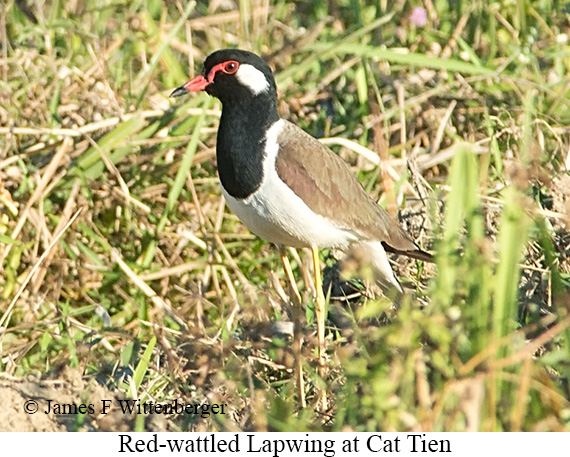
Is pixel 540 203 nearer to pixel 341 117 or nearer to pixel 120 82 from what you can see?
pixel 341 117

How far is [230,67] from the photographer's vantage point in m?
3.55

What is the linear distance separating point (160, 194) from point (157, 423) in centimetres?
208

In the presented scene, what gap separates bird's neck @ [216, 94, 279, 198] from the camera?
339 centimetres

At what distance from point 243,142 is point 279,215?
29cm

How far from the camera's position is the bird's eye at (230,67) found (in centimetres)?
354

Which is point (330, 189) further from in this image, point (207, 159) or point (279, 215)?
point (207, 159)

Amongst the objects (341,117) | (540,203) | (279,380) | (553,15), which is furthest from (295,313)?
(553,15)

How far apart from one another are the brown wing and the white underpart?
0.09ft

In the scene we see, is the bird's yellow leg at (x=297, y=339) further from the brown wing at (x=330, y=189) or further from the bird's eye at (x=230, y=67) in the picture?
the bird's eye at (x=230, y=67)

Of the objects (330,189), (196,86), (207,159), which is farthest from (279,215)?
(207,159)

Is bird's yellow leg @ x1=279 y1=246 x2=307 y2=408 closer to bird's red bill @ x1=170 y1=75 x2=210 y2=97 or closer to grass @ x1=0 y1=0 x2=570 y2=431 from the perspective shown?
grass @ x1=0 y1=0 x2=570 y2=431

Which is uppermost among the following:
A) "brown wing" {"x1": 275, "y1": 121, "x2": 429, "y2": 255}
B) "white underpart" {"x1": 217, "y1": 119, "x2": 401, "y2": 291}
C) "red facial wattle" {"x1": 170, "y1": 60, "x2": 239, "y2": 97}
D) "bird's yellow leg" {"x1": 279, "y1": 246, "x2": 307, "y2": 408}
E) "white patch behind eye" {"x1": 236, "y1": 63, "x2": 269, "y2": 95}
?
"red facial wattle" {"x1": 170, "y1": 60, "x2": 239, "y2": 97}

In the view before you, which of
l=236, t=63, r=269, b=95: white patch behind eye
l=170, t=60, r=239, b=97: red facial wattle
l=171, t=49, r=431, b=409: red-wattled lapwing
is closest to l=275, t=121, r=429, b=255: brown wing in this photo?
l=171, t=49, r=431, b=409: red-wattled lapwing

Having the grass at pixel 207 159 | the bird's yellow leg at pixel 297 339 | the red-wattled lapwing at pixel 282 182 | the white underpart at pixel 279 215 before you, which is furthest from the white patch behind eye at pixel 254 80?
the grass at pixel 207 159
